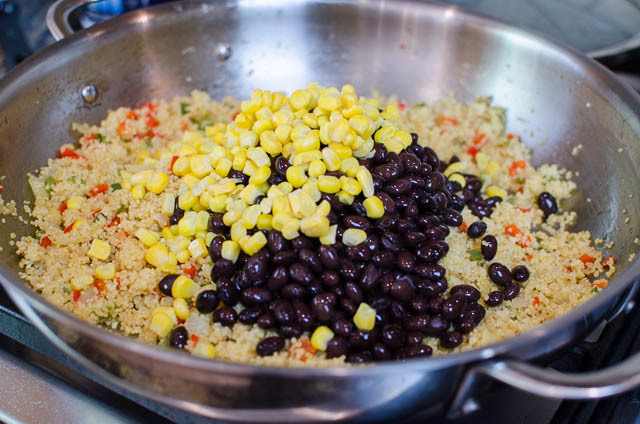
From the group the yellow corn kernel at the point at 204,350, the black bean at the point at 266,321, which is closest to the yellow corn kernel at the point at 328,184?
the black bean at the point at 266,321

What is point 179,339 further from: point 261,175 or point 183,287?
point 261,175

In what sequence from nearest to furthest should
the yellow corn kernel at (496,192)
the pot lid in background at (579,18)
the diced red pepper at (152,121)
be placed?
the yellow corn kernel at (496,192) → the diced red pepper at (152,121) → the pot lid in background at (579,18)

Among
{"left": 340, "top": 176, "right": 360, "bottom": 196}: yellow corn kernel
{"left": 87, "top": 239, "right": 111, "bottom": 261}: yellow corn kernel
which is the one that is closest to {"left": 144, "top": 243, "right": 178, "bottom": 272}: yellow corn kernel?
{"left": 87, "top": 239, "right": 111, "bottom": 261}: yellow corn kernel

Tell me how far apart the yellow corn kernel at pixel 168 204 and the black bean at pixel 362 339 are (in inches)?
24.1

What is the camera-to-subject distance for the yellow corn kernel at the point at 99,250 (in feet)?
4.46

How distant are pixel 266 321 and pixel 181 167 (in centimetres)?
57

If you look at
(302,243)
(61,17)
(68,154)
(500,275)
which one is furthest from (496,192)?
(61,17)

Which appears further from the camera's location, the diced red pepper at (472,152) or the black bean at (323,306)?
the diced red pepper at (472,152)

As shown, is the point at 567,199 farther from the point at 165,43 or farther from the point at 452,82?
the point at 165,43

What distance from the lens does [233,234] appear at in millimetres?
1315

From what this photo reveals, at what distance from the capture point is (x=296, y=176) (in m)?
1.33

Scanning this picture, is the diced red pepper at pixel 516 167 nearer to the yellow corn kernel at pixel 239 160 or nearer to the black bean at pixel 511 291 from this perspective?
the black bean at pixel 511 291

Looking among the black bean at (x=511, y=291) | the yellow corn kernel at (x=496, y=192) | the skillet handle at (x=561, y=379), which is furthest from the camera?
the yellow corn kernel at (x=496, y=192)

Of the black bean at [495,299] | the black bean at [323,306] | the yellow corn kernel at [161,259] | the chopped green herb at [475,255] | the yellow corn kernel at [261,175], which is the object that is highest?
the yellow corn kernel at [261,175]
